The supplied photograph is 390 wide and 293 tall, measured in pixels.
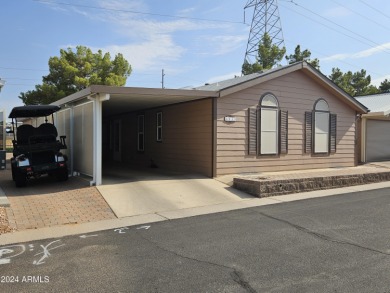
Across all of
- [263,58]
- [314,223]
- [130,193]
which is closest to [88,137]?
[130,193]

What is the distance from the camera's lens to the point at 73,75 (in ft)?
87.1

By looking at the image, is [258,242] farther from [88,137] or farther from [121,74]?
[121,74]

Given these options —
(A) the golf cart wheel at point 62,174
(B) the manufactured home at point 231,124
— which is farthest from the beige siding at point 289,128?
(A) the golf cart wheel at point 62,174

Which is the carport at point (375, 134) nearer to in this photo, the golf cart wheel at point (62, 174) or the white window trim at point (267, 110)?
the white window trim at point (267, 110)

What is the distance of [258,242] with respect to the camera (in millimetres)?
5984

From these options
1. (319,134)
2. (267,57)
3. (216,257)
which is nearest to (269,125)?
(319,134)

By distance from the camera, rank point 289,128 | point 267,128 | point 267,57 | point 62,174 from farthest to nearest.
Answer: point 267,57
point 289,128
point 267,128
point 62,174

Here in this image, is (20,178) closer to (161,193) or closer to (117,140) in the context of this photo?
(161,193)

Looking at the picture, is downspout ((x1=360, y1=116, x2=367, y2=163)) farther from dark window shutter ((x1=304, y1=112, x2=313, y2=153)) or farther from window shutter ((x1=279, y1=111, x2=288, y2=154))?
window shutter ((x1=279, y1=111, x2=288, y2=154))

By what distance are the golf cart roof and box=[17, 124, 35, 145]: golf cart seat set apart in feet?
1.78

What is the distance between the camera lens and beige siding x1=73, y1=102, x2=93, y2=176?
37.9 feet

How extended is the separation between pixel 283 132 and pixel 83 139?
23.0 feet

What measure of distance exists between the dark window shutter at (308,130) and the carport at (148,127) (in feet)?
14.8

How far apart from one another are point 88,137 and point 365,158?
14.3 meters
